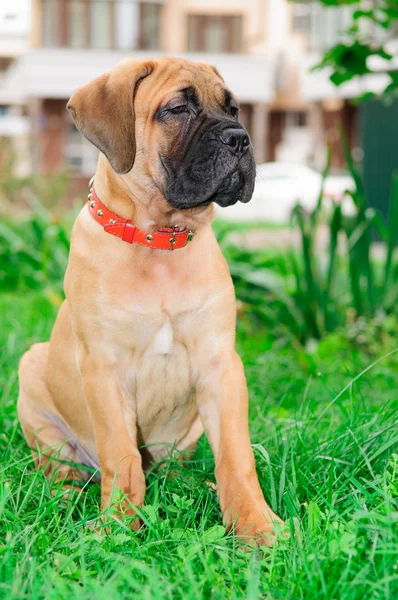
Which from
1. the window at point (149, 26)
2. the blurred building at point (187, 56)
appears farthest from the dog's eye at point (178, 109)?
the window at point (149, 26)

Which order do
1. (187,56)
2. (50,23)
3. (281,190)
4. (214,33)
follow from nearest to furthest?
1. (281,190)
2. (50,23)
3. (187,56)
4. (214,33)

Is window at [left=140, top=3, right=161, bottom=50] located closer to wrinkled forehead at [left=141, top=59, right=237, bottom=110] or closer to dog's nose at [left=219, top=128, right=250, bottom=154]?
wrinkled forehead at [left=141, top=59, right=237, bottom=110]

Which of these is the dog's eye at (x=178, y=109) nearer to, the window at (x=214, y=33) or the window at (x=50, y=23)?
the window at (x=50, y=23)

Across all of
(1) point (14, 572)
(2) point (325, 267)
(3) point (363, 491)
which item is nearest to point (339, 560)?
(3) point (363, 491)

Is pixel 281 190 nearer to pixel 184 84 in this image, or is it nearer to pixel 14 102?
pixel 14 102

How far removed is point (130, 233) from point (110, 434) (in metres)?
0.66

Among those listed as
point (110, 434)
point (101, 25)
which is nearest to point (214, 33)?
point (101, 25)

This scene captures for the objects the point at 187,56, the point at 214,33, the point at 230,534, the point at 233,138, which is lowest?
the point at 187,56

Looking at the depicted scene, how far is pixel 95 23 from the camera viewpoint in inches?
890

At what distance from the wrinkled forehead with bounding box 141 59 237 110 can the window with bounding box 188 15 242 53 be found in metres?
21.4

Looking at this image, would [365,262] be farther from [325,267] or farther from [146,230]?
[146,230]

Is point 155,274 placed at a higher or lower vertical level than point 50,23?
higher

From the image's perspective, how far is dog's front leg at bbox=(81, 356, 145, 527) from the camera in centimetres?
263

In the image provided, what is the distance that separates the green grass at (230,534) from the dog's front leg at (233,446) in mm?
69
